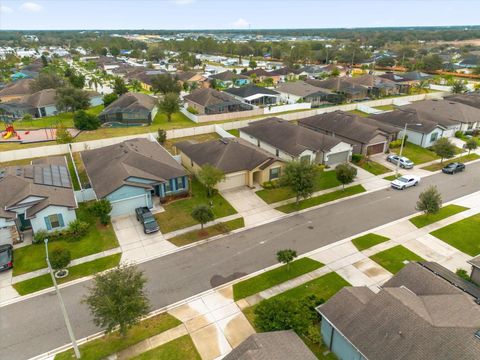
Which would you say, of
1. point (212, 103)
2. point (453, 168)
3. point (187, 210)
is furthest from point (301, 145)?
point (212, 103)

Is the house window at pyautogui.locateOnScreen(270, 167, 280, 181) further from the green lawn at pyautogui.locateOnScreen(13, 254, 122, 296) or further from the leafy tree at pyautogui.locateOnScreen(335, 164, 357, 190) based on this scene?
the green lawn at pyautogui.locateOnScreen(13, 254, 122, 296)

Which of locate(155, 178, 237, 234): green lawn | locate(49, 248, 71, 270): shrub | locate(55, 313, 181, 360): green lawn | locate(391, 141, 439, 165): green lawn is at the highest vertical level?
locate(49, 248, 71, 270): shrub

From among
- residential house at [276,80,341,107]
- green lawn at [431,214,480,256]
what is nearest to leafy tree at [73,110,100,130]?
residential house at [276,80,341,107]

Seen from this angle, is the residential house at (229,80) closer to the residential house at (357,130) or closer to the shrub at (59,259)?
the residential house at (357,130)

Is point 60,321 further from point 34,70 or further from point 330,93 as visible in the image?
point 34,70

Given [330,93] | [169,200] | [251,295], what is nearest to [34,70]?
[330,93]

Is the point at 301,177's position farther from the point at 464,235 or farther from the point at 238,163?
the point at 464,235
